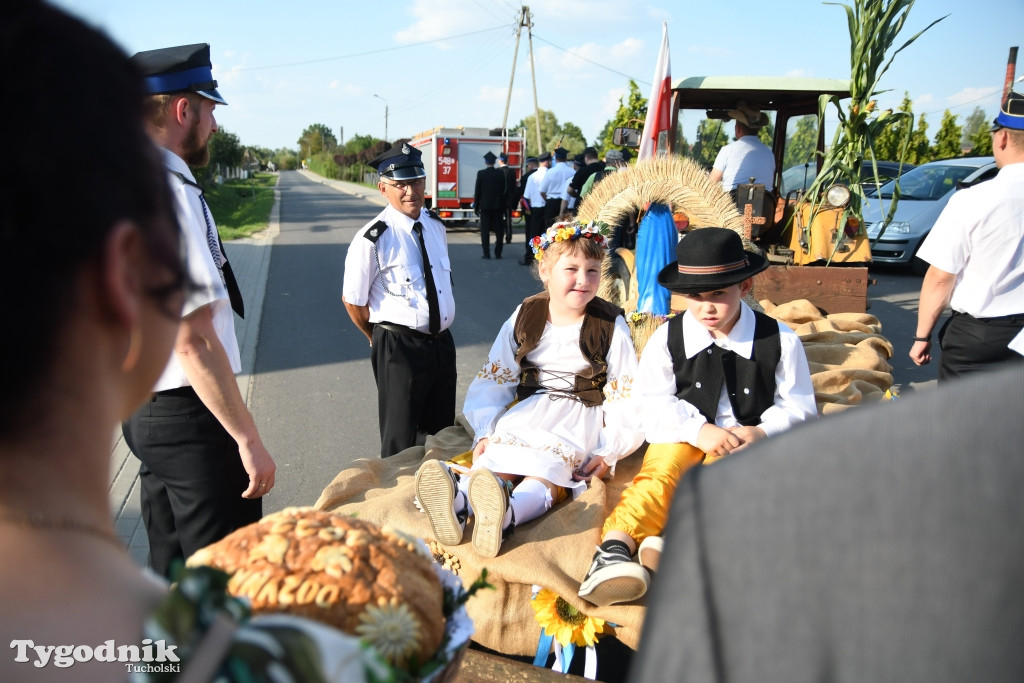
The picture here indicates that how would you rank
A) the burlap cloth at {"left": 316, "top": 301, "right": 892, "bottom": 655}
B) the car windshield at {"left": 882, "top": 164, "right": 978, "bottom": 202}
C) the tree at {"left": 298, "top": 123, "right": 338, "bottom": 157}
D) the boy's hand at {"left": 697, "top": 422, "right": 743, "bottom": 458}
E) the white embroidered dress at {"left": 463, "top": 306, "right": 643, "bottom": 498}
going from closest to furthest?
the burlap cloth at {"left": 316, "top": 301, "right": 892, "bottom": 655}
the boy's hand at {"left": 697, "top": 422, "right": 743, "bottom": 458}
the white embroidered dress at {"left": 463, "top": 306, "right": 643, "bottom": 498}
the car windshield at {"left": 882, "top": 164, "right": 978, "bottom": 202}
the tree at {"left": 298, "top": 123, "right": 338, "bottom": 157}

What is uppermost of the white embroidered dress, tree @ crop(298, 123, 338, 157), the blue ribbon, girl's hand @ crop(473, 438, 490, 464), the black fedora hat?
tree @ crop(298, 123, 338, 157)

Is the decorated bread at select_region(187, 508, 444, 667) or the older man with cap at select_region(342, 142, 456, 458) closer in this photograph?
the decorated bread at select_region(187, 508, 444, 667)

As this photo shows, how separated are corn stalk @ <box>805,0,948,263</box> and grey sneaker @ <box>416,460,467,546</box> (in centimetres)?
445

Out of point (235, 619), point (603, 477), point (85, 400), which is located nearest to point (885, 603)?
point (235, 619)

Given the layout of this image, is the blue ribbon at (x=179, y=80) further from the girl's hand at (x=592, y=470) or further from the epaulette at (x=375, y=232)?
the girl's hand at (x=592, y=470)

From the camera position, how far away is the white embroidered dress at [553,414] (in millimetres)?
3086

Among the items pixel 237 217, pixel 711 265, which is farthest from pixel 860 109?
pixel 237 217

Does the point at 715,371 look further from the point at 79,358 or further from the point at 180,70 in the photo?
the point at 79,358

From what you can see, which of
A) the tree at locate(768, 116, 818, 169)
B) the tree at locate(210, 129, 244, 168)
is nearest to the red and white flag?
the tree at locate(768, 116, 818, 169)

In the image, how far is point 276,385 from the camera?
6.36 metres

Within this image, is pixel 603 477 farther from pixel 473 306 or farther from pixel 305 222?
pixel 305 222

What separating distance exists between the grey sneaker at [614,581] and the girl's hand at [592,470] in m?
0.81

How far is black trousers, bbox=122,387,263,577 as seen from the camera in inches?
85.4

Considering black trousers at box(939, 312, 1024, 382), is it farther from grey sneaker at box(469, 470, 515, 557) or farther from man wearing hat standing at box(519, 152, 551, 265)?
man wearing hat standing at box(519, 152, 551, 265)
